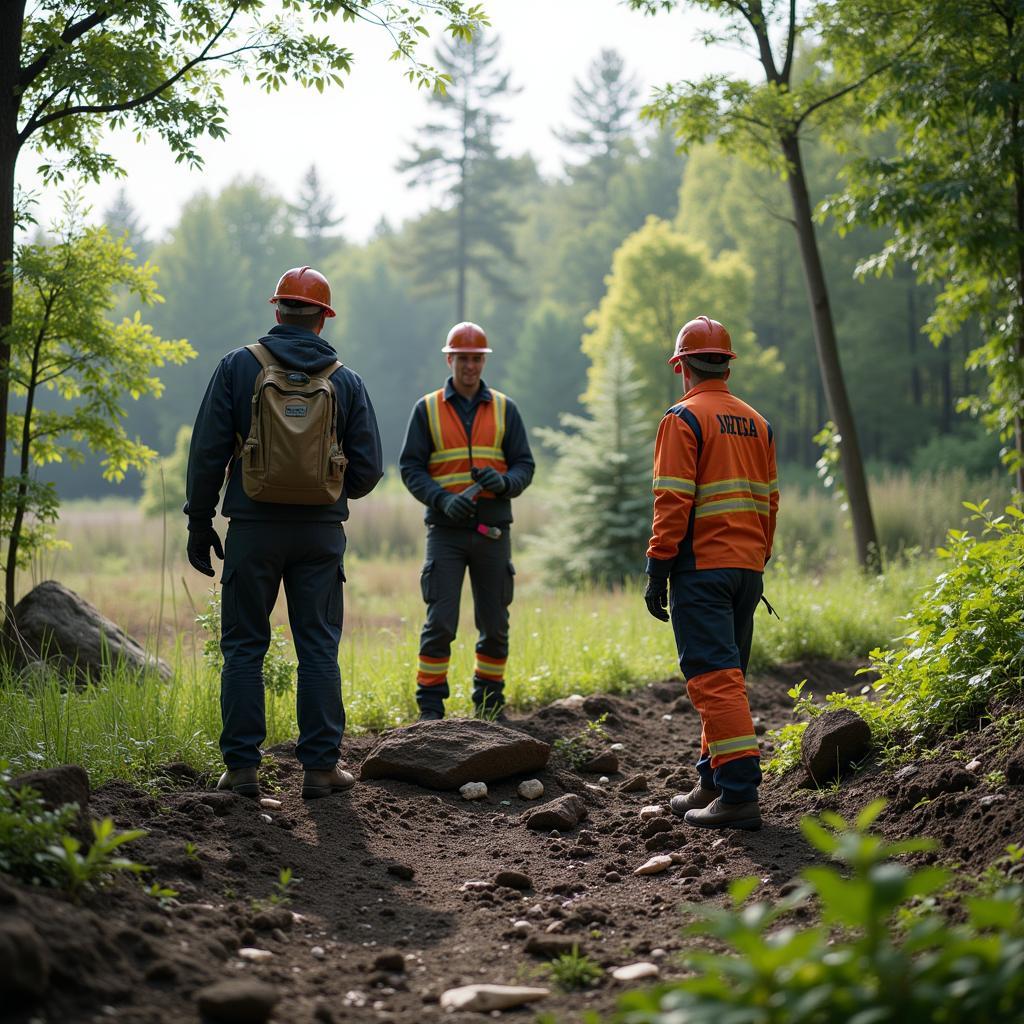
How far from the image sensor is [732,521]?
16.2 feet

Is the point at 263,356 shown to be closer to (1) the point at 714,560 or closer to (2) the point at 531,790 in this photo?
(1) the point at 714,560

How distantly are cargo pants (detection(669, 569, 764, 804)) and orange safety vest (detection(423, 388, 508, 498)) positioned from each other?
226 centimetres

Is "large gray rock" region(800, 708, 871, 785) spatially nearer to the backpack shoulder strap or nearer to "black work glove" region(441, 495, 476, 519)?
"black work glove" region(441, 495, 476, 519)

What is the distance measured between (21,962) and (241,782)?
2484 mm

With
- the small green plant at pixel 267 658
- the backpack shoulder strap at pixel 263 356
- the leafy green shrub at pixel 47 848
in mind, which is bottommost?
the leafy green shrub at pixel 47 848

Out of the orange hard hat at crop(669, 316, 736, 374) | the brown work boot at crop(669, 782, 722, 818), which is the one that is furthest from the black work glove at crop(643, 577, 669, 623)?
the orange hard hat at crop(669, 316, 736, 374)

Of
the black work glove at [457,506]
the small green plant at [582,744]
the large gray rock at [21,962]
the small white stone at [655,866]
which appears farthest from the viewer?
the black work glove at [457,506]

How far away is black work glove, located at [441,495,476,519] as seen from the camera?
671cm

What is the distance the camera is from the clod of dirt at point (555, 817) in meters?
5.10

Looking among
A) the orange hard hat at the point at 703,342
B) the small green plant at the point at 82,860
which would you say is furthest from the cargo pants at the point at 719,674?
the small green plant at the point at 82,860

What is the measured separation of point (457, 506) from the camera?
6719 mm

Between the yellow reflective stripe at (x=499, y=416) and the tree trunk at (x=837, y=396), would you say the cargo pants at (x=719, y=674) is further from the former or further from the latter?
the tree trunk at (x=837, y=396)

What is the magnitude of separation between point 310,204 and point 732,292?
45419 mm

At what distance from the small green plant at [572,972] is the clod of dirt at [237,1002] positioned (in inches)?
35.6
